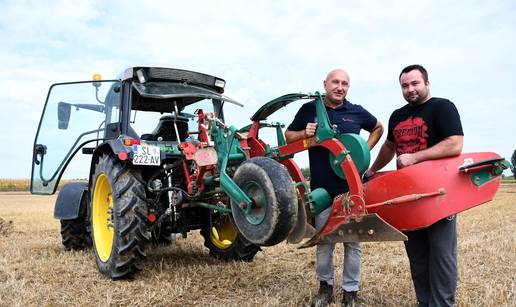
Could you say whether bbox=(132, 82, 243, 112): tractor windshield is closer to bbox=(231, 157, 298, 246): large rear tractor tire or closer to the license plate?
the license plate

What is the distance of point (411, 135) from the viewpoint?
10.9 feet

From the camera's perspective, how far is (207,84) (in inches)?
216

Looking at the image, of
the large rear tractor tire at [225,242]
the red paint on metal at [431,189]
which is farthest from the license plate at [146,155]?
the red paint on metal at [431,189]

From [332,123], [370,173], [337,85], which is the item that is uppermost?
[337,85]

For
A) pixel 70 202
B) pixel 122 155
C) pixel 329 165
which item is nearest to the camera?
pixel 329 165

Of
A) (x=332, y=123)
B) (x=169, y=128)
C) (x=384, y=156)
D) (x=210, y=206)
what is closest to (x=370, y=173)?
(x=384, y=156)

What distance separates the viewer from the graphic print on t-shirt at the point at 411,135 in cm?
323

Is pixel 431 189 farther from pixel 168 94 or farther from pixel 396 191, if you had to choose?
pixel 168 94

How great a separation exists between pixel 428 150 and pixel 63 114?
448 cm

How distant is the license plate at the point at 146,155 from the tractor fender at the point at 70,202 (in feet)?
5.88

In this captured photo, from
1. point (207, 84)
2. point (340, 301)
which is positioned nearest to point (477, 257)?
point (340, 301)

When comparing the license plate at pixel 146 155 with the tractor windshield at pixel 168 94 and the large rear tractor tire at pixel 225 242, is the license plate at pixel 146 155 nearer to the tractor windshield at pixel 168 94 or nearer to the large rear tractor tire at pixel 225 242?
the tractor windshield at pixel 168 94

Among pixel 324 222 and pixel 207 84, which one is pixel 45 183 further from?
pixel 324 222

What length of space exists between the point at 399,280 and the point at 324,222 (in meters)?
1.26
